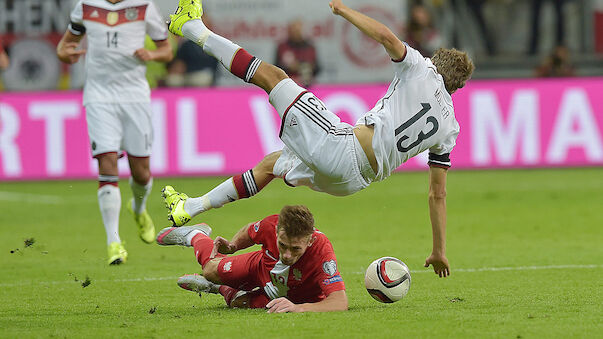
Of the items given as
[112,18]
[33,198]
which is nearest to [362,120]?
[112,18]

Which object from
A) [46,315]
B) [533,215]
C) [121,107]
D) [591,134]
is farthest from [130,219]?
[591,134]

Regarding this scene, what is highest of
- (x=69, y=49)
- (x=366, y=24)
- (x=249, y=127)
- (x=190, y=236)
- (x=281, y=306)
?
(x=366, y=24)

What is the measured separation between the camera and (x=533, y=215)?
1303 centimetres

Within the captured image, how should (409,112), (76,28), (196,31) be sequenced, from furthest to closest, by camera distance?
(76,28), (196,31), (409,112)

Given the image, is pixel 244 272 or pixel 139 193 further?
pixel 139 193

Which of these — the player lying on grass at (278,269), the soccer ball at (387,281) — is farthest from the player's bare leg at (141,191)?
the soccer ball at (387,281)

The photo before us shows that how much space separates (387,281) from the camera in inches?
281

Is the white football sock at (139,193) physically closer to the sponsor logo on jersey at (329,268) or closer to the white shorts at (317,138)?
the white shorts at (317,138)

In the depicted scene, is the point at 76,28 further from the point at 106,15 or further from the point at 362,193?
the point at 362,193

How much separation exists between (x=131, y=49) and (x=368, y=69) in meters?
11.3

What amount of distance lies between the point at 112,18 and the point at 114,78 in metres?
0.58

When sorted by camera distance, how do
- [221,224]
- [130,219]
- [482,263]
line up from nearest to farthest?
[482,263], [221,224], [130,219]

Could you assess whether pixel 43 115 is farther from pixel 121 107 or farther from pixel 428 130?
pixel 428 130

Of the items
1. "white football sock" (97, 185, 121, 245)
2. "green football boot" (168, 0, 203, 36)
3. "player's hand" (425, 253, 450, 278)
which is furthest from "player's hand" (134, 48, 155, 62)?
"player's hand" (425, 253, 450, 278)
